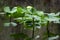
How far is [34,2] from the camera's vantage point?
4.57 feet

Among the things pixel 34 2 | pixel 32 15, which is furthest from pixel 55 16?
pixel 34 2

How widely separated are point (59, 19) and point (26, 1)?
1.56 ft

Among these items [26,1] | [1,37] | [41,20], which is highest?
[26,1]

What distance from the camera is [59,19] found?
0.97m

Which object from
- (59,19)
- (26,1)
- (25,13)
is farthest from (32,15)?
(26,1)

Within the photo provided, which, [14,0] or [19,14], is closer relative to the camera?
[19,14]

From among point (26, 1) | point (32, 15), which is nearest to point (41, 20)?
point (32, 15)

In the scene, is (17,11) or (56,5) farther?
(56,5)

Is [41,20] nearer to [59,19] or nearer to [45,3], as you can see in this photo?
[59,19]

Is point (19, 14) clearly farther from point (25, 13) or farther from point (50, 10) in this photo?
point (50, 10)

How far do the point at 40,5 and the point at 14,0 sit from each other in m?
0.21

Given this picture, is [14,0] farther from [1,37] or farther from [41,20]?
[41,20]

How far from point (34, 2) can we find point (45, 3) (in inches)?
3.8

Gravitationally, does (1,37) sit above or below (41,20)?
below
